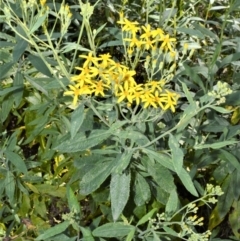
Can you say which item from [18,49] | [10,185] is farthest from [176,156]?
[10,185]

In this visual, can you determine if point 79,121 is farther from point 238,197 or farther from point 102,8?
point 102,8

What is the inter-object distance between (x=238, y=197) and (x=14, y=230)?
802mm

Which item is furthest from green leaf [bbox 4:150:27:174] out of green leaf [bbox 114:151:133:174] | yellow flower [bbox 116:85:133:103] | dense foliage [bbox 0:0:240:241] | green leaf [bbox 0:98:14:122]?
yellow flower [bbox 116:85:133:103]

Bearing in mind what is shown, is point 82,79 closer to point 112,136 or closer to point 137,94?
point 137,94

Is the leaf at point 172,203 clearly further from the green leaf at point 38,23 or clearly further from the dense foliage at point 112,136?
the green leaf at point 38,23

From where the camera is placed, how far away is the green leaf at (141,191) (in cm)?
134

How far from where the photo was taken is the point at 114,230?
1.25m

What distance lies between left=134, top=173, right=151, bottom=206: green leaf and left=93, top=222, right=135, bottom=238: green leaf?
0.36ft

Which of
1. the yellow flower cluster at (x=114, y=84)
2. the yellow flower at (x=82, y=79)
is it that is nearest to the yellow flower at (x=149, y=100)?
the yellow flower cluster at (x=114, y=84)

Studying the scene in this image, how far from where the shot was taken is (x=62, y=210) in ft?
Result: 5.51

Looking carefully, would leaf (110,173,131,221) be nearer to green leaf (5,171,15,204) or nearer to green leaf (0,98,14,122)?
green leaf (5,171,15,204)

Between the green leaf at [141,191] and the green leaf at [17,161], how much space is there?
344 millimetres

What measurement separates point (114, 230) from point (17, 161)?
16.1 inches

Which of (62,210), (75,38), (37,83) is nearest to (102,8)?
(75,38)
